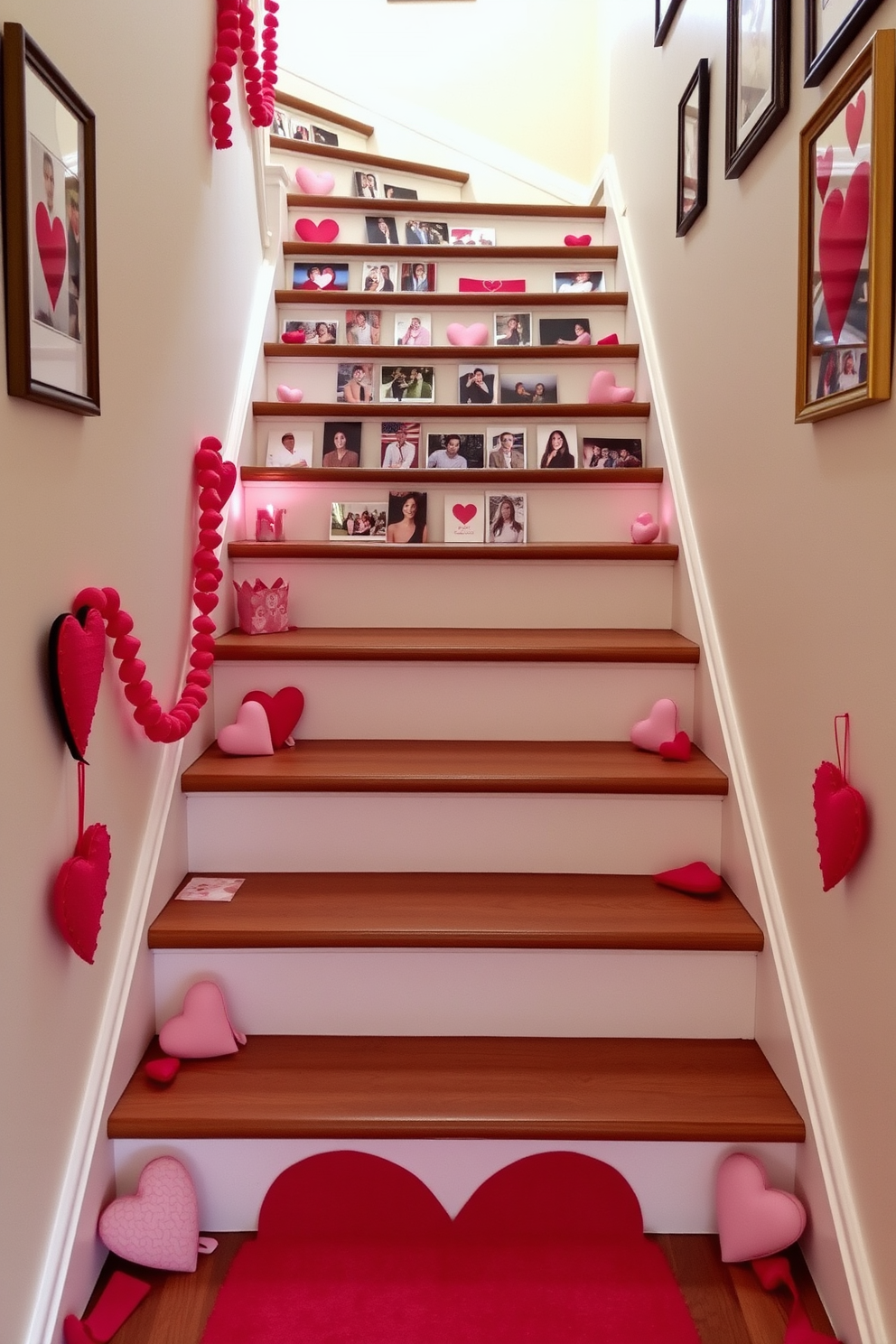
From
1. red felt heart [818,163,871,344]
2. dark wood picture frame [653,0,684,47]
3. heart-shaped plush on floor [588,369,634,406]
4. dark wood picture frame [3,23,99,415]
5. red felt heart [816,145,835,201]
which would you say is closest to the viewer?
dark wood picture frame [3,23,99,415]

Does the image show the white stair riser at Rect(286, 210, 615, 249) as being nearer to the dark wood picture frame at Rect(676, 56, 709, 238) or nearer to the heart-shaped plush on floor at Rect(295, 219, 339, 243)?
the heart-shaped plush on floor at Rect(295, 219, 339, 243)

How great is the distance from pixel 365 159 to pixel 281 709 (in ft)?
8.37

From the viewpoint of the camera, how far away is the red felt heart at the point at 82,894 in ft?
4.06

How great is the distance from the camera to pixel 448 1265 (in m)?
1.38

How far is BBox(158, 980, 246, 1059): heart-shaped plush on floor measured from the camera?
1561 mm

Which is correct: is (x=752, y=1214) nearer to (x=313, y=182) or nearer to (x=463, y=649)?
(x=463, y=649)

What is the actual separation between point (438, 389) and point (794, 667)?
1586 millimetres

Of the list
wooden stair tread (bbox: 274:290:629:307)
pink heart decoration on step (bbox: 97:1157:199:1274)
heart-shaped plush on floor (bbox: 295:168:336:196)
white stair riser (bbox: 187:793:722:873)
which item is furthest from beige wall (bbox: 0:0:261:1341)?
heart-shaped plush on floor (bbox: 295:168:336:196)

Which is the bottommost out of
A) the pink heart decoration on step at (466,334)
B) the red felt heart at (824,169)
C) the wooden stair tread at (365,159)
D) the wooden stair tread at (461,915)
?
the wooden stair tread at (461,915)

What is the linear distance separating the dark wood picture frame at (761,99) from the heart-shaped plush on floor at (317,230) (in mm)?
1677

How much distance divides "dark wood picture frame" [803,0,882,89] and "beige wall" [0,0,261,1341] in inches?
37.7

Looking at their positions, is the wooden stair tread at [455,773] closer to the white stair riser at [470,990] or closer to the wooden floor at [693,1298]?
the white stair riser at [470,990]

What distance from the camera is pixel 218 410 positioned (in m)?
2.19

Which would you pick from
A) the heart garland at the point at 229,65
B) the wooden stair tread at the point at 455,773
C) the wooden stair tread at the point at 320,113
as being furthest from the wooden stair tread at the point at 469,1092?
the wooden stair tread at the point at 320,113
